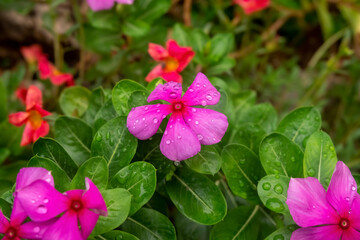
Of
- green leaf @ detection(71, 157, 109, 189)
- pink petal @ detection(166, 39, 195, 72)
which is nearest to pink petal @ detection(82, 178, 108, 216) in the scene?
green leaf @ detection(71, 157, 109, 189)

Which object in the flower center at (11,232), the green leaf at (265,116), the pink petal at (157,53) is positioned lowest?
the flower center at (11,232)

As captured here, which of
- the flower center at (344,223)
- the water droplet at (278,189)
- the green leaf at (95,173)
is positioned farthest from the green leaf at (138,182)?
the flower center at (344,223)

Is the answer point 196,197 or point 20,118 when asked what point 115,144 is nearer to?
point 196,197

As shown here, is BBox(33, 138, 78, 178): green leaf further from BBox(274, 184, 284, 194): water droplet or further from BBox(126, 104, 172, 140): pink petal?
BBox(274, 184, 284, 194): water droplet

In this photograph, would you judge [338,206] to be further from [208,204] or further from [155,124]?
[155,124]

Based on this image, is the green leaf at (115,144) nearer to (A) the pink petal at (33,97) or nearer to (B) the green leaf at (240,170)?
(B) the green leaf at (240,170)

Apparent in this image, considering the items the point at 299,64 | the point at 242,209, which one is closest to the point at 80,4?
the point at 299,64

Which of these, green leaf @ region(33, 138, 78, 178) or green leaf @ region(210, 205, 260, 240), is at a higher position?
green leaf @ region(33, 138, 78, 178)
